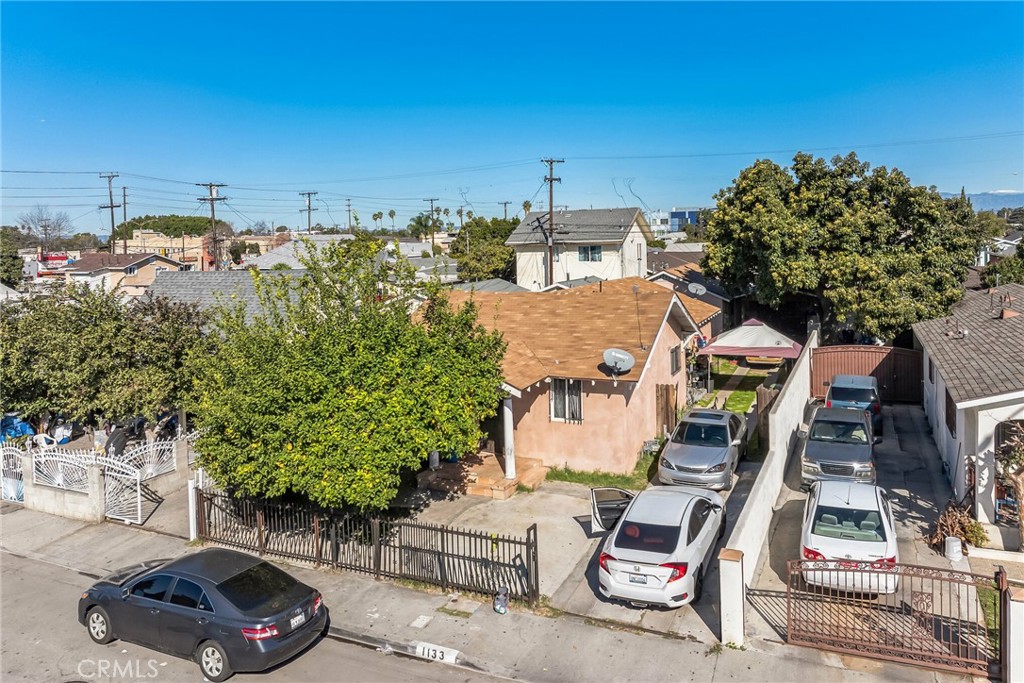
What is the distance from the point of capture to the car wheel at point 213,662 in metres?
9.96

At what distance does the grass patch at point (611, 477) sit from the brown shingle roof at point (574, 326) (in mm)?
2582

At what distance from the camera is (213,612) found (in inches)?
396

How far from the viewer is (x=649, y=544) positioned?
37.4 feet

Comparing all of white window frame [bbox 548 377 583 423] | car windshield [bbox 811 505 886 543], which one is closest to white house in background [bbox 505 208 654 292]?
white window frame [bbox 548 377 583 423]

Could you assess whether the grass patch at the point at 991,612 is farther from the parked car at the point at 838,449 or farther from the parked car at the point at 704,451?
the parked car at the point at 704,451

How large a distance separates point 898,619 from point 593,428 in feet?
29.0

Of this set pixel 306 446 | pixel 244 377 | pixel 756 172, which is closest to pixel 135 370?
pixel 244 377

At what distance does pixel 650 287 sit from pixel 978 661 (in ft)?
51.4

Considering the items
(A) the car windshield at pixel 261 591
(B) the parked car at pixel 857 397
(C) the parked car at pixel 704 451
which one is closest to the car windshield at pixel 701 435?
(C) the parked car at pixel 704 451

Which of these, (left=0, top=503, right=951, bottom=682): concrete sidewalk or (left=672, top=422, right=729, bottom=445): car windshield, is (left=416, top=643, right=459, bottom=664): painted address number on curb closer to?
(left=0, top=503, right=951, bottom=682): concrete sidewalk

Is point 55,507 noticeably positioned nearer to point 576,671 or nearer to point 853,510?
point 576,671

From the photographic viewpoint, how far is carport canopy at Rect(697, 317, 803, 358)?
25.1m

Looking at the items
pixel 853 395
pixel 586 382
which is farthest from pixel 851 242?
pixel 586 382

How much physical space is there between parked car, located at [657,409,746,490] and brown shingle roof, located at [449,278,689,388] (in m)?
2.00
